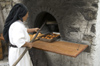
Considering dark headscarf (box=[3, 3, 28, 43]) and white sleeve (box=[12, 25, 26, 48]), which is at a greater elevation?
dark headscarf (box=[3, 3, 28, 43])

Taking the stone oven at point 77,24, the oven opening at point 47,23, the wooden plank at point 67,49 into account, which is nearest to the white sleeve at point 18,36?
the wooden plank at point 67,49

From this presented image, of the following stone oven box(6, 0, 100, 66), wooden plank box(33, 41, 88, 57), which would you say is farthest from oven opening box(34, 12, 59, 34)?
wooden plank box(33, 41, 88, 57)

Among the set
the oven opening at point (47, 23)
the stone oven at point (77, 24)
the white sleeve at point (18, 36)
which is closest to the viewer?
the white sleeve at point (18, 36)

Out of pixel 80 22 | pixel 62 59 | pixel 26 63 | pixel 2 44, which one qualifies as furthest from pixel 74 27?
pixel 2 44

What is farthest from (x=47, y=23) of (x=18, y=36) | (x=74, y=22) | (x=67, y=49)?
(x=18, y=36)

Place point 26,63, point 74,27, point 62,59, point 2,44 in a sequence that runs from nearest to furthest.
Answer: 1. point 26,63
2. point 74,27
3. point 62,59
4. point 2,44

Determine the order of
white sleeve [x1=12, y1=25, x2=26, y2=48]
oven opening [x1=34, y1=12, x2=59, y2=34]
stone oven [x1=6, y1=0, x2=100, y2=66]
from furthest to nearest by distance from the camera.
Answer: oven opening [x1=34, y1=12, x2=59, y2=34], stone oven [x1=6, y1=0, x2=100, y2=66], white sleeve [x1=12, y1=25, x2=26, y2=48]

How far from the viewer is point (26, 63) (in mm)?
1951

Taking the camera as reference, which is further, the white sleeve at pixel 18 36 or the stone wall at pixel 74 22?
the stone wall at pixel 74 22

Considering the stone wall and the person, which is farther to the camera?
the stone wall

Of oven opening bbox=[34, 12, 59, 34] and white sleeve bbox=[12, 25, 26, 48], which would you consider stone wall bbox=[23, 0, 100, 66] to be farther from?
white sleeve bbox=[12, 25, 26, 48]

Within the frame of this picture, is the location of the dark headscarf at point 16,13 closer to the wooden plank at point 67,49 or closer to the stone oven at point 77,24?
the wooden plank at point 67,49

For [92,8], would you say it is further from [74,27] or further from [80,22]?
[74,27]

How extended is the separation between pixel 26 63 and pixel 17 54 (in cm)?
25
